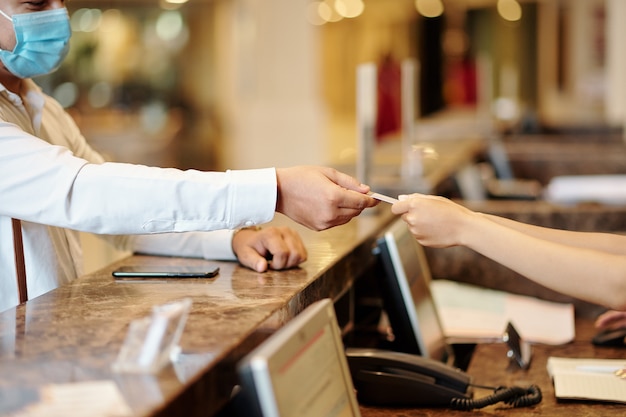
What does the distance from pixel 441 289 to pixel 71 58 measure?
12352 mm

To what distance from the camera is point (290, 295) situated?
186 cm

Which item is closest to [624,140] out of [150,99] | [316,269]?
[316,269]

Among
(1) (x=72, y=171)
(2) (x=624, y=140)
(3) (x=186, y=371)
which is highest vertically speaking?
(1) (x=72, y=171)

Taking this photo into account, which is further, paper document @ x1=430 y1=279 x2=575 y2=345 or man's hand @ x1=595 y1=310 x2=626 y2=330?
paper document @ x1=430 y1=279 x2=575 y2=345

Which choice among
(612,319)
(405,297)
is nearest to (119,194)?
(405,297)

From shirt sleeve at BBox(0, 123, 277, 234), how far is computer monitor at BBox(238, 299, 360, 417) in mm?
429

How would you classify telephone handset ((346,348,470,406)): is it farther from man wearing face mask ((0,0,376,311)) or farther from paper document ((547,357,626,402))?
man wearing face mask ((0,0,376,311))

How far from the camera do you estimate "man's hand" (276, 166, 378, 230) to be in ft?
6.15

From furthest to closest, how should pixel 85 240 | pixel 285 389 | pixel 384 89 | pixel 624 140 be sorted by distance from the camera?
pixel 384 89 < pixel 624 140 < pixel 85 240 < pixel 285 389

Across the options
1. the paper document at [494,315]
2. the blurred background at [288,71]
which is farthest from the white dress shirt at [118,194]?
the blurred background at [288,71]

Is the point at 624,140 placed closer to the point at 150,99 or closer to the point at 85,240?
the point at 85,240

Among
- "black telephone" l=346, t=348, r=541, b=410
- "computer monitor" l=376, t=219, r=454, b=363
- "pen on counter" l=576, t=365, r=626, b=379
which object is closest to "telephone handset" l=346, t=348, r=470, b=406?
"black telephone" l=346, t=348, r=541, b=410

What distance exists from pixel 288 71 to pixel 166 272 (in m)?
10.4

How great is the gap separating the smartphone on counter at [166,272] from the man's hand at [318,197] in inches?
10.4
